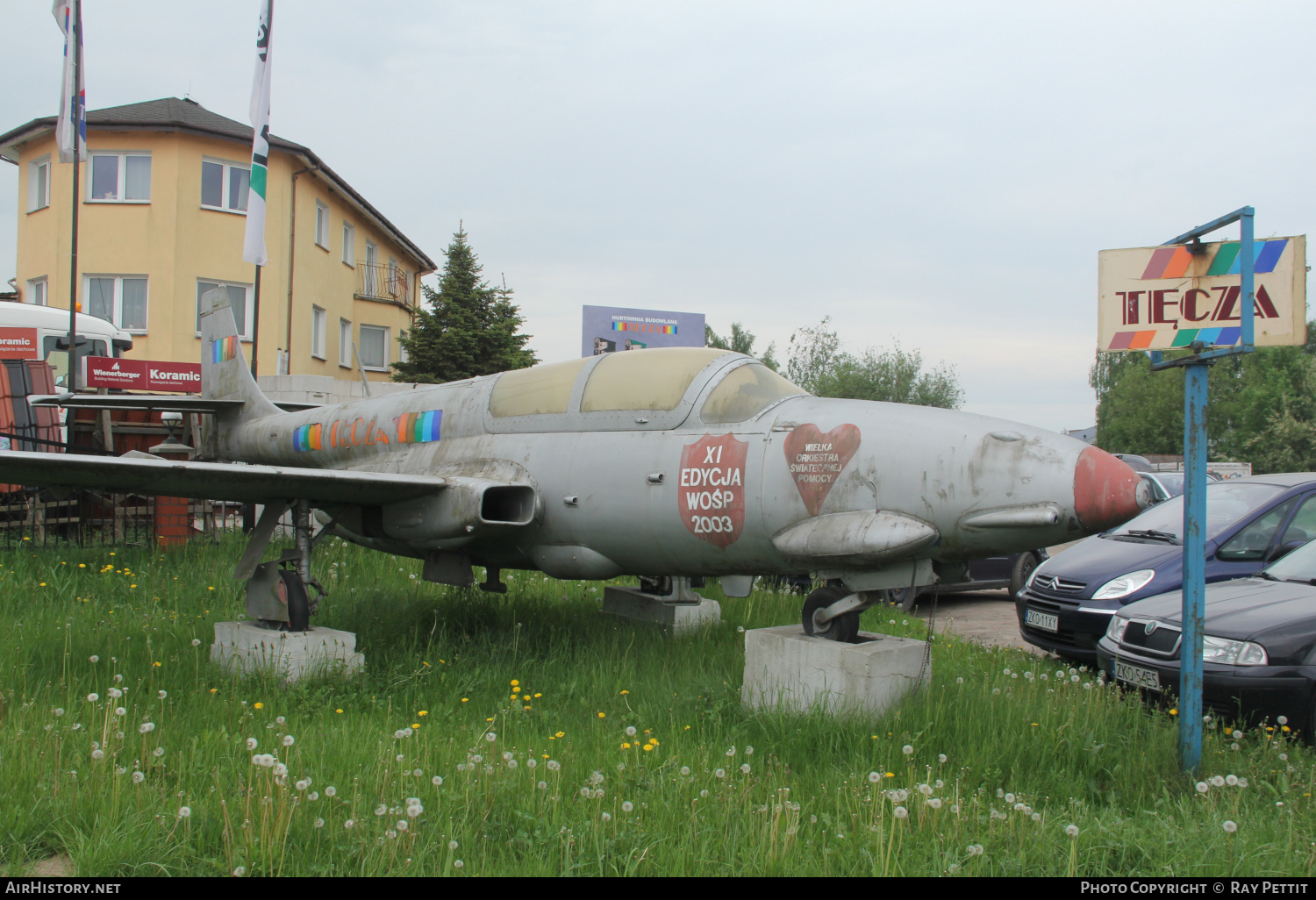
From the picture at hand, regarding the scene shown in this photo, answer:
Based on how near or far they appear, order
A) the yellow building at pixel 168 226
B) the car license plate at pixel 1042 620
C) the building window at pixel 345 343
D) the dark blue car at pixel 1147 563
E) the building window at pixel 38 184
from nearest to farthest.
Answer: the dark blue car at pixel 1147 563 < the car license plate at pixel 1042 620 < the yellow building at pixel 168 226 < the building window at pixel 38 184 < the building window at pixel 345 343

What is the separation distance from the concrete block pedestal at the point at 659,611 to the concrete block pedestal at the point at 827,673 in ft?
7.51

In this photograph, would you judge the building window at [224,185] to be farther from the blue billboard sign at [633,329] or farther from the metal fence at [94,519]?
the metal fence at [94,519]

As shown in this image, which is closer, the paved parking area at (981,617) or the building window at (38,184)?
the paved parking area at (981,617)

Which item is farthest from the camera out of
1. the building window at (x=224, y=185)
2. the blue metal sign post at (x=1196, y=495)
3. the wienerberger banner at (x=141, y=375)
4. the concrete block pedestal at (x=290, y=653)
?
the building window at (x=224, y=185)

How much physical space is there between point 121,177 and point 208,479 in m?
20.5

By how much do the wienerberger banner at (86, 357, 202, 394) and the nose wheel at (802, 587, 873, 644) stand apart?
11.7 m

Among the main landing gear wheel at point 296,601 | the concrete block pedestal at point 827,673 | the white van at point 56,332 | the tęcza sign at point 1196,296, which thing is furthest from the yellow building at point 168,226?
the tęcza sign at point 1196,296

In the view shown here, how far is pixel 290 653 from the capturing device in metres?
5.94

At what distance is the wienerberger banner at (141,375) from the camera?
12703 mm

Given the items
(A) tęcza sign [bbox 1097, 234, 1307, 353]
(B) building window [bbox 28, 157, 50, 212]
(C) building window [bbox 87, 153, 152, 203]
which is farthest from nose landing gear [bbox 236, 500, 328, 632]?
(B) building window [bbox 28, 157, 50, 212]

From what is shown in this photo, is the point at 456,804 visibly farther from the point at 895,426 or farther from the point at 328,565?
the point at 328,565

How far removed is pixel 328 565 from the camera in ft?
33.8

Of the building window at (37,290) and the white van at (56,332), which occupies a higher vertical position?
the building window at (37,290)
